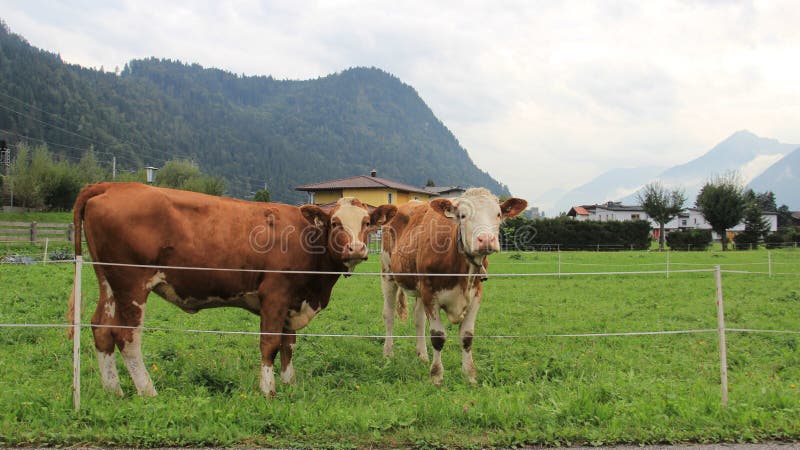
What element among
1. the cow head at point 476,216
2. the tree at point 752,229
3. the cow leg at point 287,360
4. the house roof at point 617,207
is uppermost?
the house roof at point 617,207

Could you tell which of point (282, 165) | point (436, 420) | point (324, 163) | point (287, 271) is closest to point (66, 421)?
point (287, 271)

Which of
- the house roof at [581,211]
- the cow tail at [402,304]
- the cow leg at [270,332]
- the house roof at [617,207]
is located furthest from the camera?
the house roof at [581,211]

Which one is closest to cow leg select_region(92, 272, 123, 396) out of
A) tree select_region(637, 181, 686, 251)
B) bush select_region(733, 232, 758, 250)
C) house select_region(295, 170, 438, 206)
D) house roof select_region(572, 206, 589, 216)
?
house select_region(295, 170, 438, 206)

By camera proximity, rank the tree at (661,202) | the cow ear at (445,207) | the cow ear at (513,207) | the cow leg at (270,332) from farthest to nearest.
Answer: the tree at (661,202)
the cow ear at (513,207)
the cow ear at (445,207)
the cow leg at (270,332)

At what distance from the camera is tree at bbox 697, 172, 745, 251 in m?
59.2

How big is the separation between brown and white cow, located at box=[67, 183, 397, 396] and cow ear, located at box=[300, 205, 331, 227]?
13 mm

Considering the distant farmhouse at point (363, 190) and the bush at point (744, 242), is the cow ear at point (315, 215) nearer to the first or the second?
the distant farmhouse at point (363, 190)

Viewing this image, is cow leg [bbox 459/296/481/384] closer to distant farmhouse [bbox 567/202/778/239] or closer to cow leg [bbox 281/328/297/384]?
cow leg [bbox 281/328/297/384]

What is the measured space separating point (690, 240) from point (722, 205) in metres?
10.8

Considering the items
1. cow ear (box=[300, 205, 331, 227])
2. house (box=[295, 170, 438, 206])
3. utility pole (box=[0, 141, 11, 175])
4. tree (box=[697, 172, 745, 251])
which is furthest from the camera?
utility pole (box=[0, 141, 11, 175])

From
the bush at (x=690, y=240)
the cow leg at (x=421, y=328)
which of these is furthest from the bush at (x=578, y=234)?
the cow leg at (x=421, y=328)

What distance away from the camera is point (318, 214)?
663 cm

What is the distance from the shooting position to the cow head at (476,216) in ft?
20.1

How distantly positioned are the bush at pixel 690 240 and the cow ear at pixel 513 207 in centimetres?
5135
